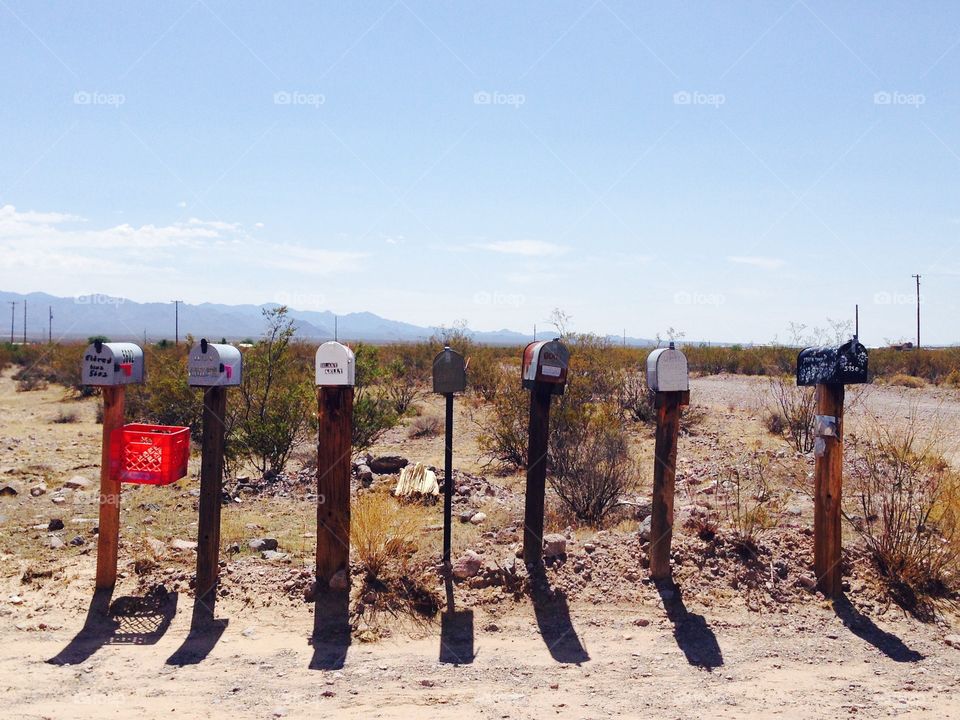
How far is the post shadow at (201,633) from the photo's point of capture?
4559 millimetres

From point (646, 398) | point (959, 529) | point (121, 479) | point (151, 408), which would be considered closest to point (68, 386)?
point (151, 408)

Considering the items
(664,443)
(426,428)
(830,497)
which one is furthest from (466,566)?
(426,428)

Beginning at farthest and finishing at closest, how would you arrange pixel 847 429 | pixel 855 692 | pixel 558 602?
1. pixel 847 429
2. pixel 558 602
3. pixel 855 692

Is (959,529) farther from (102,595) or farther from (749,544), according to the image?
(102,595)

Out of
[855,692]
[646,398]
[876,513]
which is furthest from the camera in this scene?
[646,398]

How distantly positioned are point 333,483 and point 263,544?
151cm

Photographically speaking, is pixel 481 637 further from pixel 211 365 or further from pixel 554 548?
pixel 211 365

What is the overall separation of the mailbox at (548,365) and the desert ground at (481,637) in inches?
54.6

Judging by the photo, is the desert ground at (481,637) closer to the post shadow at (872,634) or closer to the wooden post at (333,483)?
the post shadow at (872,634)

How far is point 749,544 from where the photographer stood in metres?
5.90

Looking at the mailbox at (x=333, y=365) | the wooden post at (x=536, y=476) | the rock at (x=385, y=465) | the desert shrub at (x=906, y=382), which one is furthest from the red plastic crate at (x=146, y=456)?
the desert shrub at (x=906, y=382)

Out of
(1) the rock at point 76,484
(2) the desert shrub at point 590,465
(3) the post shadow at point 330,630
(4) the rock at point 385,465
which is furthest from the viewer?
(4) the rock at point 385,465

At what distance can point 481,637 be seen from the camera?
4902mm

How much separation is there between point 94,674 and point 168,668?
0.40 meters
